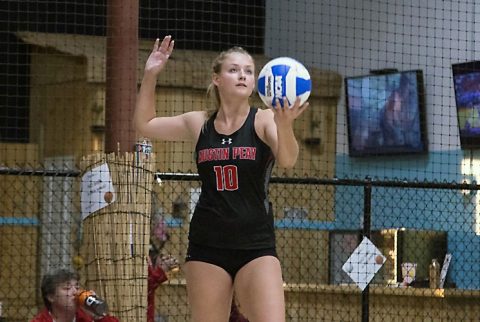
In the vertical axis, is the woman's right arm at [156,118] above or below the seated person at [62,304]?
above

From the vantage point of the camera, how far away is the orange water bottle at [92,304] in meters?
6.59

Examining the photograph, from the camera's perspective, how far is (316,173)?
38.3 ft

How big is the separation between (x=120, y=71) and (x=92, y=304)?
1947 millimetres

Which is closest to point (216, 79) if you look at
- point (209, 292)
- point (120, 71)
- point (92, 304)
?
point (209, 292)

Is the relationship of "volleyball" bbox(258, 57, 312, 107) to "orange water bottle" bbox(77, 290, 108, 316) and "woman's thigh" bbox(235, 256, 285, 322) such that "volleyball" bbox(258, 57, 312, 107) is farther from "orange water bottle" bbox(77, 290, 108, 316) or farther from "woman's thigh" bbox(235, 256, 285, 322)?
"orange water bottle" bbox(77, 290, 108, 316)

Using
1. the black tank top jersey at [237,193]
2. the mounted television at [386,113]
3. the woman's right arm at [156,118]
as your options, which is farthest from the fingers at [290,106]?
the mounted television at [386,113]

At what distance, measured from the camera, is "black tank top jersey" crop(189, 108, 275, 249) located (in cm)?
496

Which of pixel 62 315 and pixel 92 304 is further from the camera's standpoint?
pixel 62 315

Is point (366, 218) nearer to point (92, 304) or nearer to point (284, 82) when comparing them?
point (92, 304)

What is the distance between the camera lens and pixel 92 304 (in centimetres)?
658

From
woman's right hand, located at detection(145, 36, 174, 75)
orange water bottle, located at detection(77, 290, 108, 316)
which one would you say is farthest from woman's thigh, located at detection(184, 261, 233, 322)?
orange water bottle, located at detection(77, 290, 108, 316)

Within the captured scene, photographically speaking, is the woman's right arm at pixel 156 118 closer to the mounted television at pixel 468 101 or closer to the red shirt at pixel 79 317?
the red shirt at pixel 79 317

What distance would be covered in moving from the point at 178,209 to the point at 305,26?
2956 millimetres

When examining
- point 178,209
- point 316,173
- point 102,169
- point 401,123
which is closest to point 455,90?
point 401,123
